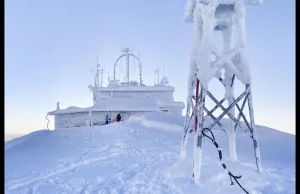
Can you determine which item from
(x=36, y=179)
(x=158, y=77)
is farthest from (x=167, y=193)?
(x=158, y=77)

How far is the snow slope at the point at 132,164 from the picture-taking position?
272 inches

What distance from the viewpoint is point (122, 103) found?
83.8ft

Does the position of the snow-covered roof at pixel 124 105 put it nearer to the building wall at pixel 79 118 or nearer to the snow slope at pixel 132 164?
the building wall at pixel 79 118

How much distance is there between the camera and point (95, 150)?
35.4 ft

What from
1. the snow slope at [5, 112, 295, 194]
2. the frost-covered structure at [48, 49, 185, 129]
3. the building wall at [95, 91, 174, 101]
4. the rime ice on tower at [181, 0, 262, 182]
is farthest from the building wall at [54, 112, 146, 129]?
the rime ice on tower at [181, 0, 262, 182]

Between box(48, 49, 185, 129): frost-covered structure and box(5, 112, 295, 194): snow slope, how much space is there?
1062 cm

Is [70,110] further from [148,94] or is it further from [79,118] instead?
[148,94]

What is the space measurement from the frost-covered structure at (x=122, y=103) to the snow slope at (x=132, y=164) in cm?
1062

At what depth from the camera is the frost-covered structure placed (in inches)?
980

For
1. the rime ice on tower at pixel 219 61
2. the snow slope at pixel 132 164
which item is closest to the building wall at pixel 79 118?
the snow slope at pixel 132 164
